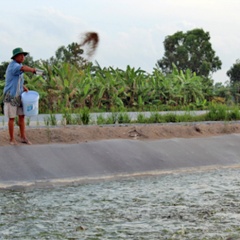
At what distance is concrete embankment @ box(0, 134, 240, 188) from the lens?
41.0 ft

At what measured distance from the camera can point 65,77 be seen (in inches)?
1067

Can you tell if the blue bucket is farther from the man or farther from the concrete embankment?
the concrete embankment

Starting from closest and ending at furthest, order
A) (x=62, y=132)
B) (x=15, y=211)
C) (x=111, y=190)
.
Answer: (x=15, y=211)
(x=111, y=190)
(x=62, y=132)

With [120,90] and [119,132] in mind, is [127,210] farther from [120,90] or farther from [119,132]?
[120,90]

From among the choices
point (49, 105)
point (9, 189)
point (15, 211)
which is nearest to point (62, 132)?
point (9, 189)

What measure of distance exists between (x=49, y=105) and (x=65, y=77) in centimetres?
145

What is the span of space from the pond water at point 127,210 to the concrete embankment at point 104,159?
0.68 meters

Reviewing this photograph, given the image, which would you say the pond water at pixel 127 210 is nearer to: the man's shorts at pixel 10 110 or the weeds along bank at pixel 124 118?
the man's shorts at pixel 10 110

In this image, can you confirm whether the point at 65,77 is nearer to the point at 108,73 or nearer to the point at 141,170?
the point at 108,73

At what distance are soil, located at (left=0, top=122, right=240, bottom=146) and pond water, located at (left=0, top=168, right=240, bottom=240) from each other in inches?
100

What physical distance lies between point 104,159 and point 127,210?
422 cm

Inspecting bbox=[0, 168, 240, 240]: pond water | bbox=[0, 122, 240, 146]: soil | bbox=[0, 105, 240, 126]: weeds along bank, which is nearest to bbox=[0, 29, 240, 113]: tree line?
bbox=[0, 105, 240, 126]: weeds along bank

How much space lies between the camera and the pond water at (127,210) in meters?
8.26

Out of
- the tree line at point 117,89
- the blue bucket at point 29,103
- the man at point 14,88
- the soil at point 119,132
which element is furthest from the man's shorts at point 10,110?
the tree line at point 117,89
